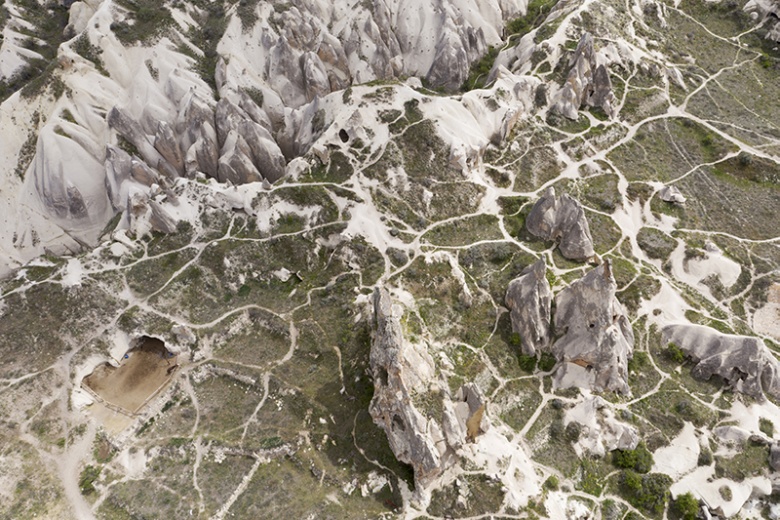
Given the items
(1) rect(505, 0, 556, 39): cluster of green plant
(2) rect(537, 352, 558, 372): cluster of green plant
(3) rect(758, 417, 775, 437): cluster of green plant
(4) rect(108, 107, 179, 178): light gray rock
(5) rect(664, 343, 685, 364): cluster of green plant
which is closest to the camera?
(3) rect(758, 417, 775, 437): cluster of green plant

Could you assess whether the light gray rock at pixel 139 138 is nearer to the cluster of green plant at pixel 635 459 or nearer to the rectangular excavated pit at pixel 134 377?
the rectangular excavated pit at pixel 134 377

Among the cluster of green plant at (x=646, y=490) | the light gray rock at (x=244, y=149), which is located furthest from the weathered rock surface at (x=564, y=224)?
the light gray rock at (x=244, y=149)

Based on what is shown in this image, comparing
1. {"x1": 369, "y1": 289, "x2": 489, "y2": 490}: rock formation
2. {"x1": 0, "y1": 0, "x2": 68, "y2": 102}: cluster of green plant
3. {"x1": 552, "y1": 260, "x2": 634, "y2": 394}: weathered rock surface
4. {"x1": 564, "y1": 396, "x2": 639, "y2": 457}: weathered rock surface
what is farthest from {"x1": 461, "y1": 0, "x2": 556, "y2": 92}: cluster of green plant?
{"x1": 0, "y1": 0, "x2": 68, "y2": 102}: cluster of green plant

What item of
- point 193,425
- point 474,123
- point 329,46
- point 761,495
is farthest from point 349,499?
point 329,46

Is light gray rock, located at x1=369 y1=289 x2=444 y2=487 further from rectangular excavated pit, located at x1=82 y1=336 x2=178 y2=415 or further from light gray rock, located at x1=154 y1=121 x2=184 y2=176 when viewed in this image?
light gray rock, located at x1=154 y1=121 x2=184 y2=176

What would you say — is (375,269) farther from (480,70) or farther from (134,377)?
(480,70)

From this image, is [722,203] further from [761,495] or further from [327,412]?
[327,412]
